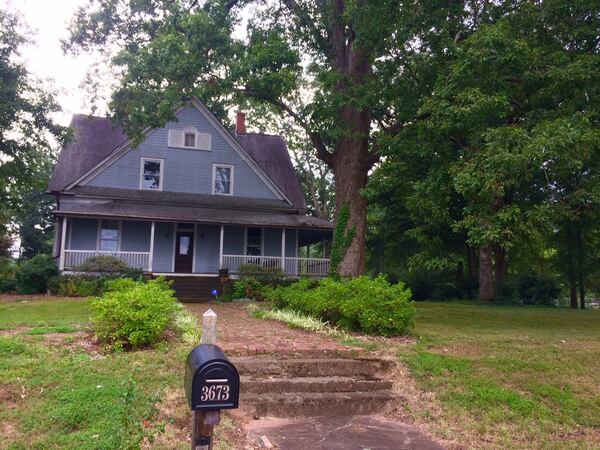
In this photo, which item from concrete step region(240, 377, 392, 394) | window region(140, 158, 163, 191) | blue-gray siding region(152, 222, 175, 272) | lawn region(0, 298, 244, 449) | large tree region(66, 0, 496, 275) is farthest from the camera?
window region(140, 158, 163, 191)

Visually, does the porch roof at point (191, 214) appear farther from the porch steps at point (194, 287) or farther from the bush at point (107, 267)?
the porch steps at point (194, 287)

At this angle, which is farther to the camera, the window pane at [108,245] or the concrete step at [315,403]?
the window pane at [108,245]

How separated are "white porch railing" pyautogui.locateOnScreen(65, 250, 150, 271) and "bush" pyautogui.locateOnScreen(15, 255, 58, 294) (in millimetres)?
661

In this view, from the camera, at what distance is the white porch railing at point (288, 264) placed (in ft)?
72.5

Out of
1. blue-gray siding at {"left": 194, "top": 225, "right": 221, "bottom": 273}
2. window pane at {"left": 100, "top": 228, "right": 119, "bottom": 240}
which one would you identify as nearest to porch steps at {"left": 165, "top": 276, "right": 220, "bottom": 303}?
blue-gray siding at {"left": 194, "top": 225, "right": 221, "bottom": 273}

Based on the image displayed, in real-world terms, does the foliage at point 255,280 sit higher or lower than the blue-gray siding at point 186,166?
lower

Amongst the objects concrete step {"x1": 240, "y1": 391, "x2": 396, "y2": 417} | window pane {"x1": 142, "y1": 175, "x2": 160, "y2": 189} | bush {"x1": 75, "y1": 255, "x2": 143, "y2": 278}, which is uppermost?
window pane {"x1": 142, "y1": 175, "x2": 160, "y2": 189}

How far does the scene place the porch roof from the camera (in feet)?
65.5

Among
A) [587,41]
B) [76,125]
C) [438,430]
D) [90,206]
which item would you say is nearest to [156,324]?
[438,430]

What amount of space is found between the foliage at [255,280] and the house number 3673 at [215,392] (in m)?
15.6

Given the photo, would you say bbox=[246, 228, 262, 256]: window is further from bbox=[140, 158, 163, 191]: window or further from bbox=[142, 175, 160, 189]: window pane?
bbox=[142, 175, 160, 189]: window pane

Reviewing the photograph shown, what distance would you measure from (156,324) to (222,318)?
475 cm

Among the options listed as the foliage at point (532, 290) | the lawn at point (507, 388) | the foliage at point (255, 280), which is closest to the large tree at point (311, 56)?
the foliage at point (255, 280)

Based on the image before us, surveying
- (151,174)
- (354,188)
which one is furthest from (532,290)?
(151,174)
